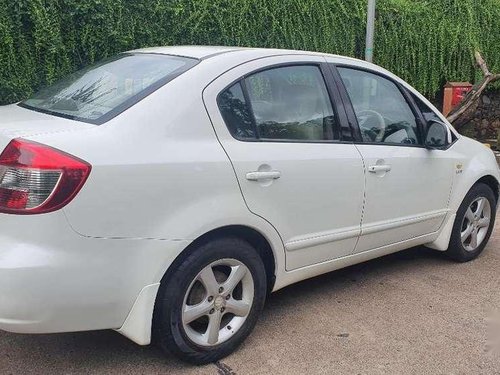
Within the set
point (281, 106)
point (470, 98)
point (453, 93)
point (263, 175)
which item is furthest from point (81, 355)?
point (453, 93)

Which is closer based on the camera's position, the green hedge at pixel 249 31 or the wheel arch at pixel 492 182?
the wheel arch at pixel 492 182

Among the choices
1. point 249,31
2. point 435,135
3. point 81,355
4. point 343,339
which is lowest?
point 343,339

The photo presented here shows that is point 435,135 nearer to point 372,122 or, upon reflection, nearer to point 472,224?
point 372,122

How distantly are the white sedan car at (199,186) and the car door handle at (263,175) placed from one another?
0.03 feet

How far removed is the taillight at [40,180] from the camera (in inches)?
88.9

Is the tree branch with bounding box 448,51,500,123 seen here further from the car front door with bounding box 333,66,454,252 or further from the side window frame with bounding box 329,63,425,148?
the side window frame with bounding box 329,63,425,148

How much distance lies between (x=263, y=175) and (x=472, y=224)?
2.39 meters

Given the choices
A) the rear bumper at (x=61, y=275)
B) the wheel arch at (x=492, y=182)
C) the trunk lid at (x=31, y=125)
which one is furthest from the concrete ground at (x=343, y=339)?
the trunk lid at (x=31, y=125)

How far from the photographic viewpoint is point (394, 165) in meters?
3.58

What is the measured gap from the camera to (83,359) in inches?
112

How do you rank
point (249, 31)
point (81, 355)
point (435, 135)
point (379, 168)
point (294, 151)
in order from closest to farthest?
point (81, 355) < point (294, 151) < point (379, 168) < point (435, 135) < point (249, 31)

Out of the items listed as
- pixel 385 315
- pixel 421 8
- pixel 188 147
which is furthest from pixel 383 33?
pixel 188 147

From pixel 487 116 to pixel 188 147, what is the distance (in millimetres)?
8737

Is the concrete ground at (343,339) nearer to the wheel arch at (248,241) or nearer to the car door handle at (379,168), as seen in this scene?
the wheel arch at (248,241)
